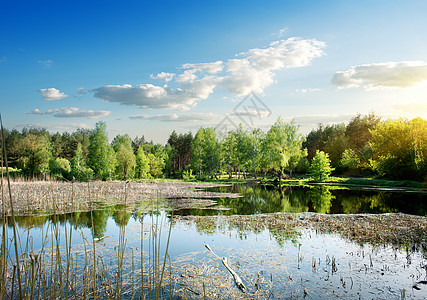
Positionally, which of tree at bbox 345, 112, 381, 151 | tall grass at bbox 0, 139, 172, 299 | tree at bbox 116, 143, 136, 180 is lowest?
tall grass at bbox 0, 139, 172, 299

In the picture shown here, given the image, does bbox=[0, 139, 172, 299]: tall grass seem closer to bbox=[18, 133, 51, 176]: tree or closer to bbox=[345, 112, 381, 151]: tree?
bbox=[18, 133, 51, 176]: tree

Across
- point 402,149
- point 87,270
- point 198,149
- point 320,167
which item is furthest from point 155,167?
point 87,270

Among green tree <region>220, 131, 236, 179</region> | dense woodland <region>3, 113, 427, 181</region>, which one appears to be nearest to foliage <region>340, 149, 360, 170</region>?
dense woodland <region>3, 113, 427, 181</region>

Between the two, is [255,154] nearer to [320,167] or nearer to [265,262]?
[320,167]

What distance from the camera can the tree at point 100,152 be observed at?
147 ft

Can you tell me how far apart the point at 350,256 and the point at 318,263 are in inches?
57.1

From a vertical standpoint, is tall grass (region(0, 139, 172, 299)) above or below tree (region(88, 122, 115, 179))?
below

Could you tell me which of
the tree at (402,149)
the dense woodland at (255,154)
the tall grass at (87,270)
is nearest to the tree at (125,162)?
the dense woodland at (255,154)

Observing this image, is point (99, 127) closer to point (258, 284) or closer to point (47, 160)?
point (47, 160)

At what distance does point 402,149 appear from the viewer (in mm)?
42438

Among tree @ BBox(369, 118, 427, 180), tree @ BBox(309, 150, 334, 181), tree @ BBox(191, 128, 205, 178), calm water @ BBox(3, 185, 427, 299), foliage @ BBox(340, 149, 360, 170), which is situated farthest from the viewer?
tree @ BBox(191, 128, 205, 178)

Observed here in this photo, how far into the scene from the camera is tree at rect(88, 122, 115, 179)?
1764 inches

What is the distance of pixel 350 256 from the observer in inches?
360

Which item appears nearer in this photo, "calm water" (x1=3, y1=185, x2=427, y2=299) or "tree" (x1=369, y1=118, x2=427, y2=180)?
"calm water" (x1=3, y1=185, x2=427, y2=299)
